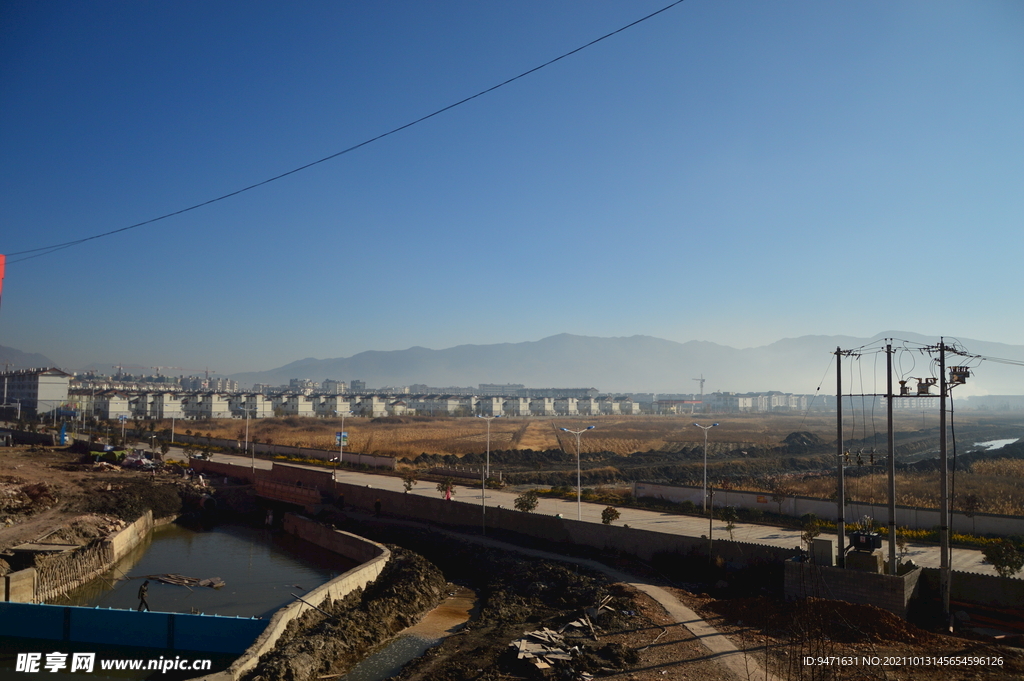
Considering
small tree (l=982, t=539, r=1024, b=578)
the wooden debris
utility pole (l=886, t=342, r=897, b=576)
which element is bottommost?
the wooden debris

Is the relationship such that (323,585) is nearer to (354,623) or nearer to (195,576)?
(354,623)

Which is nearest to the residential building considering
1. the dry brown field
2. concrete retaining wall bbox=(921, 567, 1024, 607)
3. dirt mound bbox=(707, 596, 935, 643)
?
the dry brown field

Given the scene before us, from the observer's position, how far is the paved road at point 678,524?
21219 millimetres

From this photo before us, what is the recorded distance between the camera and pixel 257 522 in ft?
127

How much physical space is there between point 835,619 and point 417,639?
445 inches

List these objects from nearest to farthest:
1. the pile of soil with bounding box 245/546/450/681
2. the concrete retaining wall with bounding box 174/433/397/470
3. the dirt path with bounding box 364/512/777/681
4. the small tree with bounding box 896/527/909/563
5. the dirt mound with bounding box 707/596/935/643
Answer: the dirt path with bounding box 364/512/777/681 < the dirt mound with bounding box 707/596/935/643 < the pile of soil with bounding box 245/546/450/681 < the small tree with bounding box 896/527/909/563 < the concrete retaining wall with bounding box 174/433/397/470

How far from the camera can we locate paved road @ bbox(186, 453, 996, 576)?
2122 centimetres

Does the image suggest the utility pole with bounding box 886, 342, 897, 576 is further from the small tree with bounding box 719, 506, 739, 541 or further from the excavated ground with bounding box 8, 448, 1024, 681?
the small tree with bounding box 719, 506, 739, 541

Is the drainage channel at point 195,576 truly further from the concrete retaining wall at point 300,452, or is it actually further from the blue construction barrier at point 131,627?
the concrete retaining wall at point 300,452

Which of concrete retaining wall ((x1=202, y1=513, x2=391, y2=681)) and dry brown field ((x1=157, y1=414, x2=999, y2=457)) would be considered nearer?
concrete retaining wall ((x1=202, y1=513, x2=391, y2=681))

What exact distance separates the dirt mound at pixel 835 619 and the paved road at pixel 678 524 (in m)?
6.15

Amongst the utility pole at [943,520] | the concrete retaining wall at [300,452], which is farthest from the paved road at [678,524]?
the concrete retaining wall at [300,452]

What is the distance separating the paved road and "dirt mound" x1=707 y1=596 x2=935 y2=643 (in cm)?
615

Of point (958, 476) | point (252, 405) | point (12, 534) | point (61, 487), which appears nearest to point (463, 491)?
point (12, 534)
